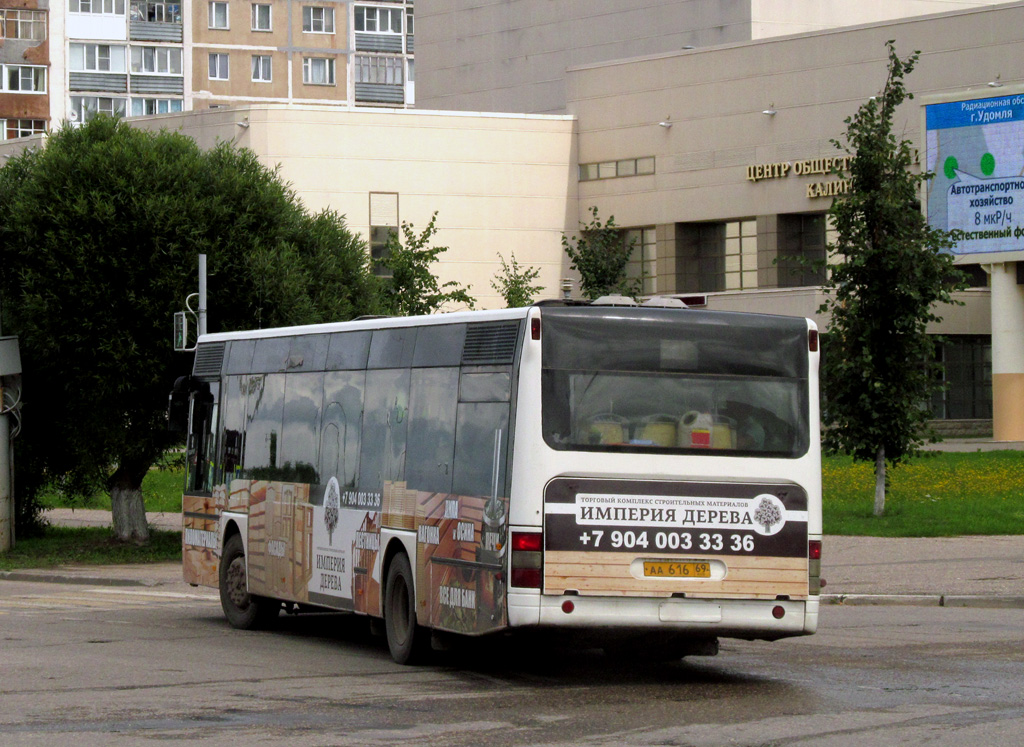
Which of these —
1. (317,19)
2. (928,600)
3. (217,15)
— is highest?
(317,19)

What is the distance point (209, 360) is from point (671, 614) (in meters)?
7.88

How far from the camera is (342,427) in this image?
14.7 meters

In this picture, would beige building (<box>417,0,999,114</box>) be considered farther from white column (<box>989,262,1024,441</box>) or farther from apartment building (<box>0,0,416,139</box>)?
apartment building (<box>0,0,416,139</box>)

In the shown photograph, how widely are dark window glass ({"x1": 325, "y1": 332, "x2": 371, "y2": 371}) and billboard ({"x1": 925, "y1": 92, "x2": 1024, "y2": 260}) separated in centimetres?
4193

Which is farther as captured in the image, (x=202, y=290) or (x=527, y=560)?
(x=202, y=290)

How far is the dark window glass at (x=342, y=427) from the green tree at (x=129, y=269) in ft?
38.0

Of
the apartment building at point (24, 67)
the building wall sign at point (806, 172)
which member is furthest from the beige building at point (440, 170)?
the apartment building at point (24, 67)

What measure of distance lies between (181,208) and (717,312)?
51.2ft

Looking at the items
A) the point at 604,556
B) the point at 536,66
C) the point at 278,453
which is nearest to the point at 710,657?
the point at 604,556

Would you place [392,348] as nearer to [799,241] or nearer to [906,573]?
[906,573]

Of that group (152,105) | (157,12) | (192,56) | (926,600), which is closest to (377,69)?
(192,56)

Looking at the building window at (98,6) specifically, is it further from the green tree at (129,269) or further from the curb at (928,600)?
the curb at (928,600)

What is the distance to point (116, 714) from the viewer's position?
10516 millimetres

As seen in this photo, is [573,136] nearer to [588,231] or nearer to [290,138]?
[290,138]
